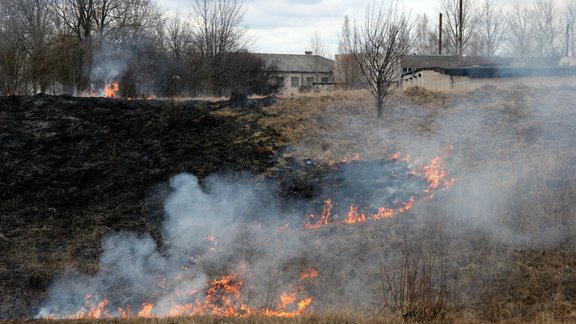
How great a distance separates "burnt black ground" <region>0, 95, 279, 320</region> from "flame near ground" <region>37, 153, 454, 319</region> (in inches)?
15.0

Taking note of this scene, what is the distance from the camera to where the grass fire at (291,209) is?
7.16 m

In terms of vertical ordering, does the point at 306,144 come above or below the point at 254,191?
above

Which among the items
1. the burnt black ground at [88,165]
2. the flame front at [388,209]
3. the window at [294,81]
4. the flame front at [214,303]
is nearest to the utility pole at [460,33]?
the window at [294,81]

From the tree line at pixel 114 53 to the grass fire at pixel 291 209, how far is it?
529cm

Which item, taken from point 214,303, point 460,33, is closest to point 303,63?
point 460,33

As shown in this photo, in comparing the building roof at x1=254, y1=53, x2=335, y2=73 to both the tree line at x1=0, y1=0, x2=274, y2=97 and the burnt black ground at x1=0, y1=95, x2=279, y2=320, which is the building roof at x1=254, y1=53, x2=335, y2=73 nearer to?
the tree line at x1=0, y1=0, x2=274, y2=97

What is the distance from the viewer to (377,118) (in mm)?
13633

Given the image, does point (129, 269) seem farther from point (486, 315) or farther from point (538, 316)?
point (538, 316)

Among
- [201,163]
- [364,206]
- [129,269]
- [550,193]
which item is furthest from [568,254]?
[201,163]

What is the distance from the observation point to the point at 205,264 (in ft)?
28.0

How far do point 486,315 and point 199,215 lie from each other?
5603 mm

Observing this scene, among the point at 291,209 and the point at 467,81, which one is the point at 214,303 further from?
the point at 467,81

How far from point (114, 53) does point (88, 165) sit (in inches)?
555

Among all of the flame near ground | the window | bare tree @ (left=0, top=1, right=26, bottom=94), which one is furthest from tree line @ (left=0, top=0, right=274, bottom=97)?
the window
